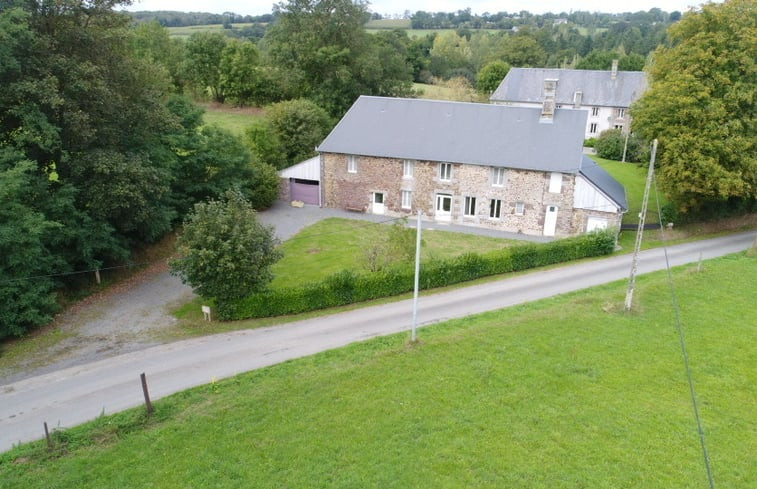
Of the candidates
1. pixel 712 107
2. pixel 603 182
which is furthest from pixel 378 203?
pixel 712 107

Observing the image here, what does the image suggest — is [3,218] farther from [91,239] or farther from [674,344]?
[674,344]

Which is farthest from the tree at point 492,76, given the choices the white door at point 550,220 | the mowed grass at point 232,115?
the white door at point 550,220

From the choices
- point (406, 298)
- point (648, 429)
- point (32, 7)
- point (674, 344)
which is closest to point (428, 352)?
point (406, 298)

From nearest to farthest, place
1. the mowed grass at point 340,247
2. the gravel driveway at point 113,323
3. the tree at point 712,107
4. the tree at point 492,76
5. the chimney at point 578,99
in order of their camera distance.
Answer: the gravel driveway at point 113,323 < the mowed grass at point 340,247 < the tree at point 712,107 < the chimney at point 578,99 < the tree at point 492,76

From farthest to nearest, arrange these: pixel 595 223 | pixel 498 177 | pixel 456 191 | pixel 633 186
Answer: pixel 633 186, pixel 456 191, pixel 498 177, pixel 595 223

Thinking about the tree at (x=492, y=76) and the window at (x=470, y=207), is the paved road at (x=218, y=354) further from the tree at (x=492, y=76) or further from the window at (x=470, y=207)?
the tree at (x=492, y=76)

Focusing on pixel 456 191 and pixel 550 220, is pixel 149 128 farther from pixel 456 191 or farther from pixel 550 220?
pixel 550 220
